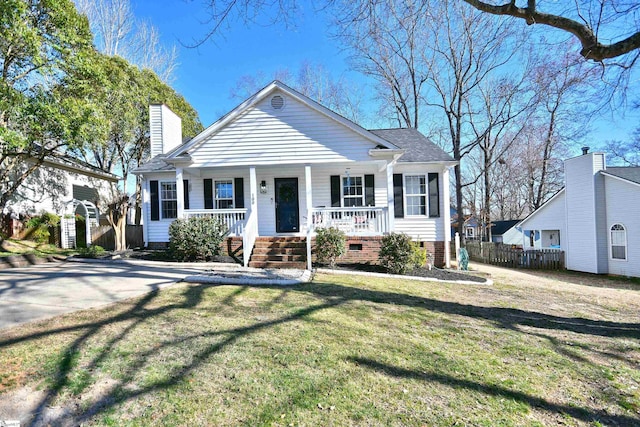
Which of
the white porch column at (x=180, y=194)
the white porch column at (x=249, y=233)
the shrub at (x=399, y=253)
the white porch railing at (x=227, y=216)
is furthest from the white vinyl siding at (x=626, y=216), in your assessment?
the white porch column at (x=180, y=194)

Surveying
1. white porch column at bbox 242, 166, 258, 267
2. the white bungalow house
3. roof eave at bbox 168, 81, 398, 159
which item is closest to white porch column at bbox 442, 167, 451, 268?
the white bungalow house

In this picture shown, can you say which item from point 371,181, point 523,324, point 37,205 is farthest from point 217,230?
point 37,205

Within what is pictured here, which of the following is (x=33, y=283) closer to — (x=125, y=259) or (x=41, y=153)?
(x=125, y=259)

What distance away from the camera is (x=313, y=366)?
3184mm

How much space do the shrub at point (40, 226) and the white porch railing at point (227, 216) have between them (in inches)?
263

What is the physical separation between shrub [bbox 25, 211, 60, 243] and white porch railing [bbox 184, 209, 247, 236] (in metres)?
6.69

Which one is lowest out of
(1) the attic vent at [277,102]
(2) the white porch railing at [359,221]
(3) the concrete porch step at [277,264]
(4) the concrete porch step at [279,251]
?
(3) the concrete porch step at [277,264]

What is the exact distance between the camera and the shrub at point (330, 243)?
358 inches

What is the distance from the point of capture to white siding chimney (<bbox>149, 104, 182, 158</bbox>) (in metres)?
12.9

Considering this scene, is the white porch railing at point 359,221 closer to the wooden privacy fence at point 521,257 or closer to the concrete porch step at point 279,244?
the concrete porch step at point 279,244

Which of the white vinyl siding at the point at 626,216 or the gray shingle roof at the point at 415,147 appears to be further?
the white vinyl siding at the point at 626,216

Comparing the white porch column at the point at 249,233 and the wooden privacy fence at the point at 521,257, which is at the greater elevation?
the white porch column at the point at 249,233

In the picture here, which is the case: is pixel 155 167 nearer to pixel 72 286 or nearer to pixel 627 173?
pixel 72 286

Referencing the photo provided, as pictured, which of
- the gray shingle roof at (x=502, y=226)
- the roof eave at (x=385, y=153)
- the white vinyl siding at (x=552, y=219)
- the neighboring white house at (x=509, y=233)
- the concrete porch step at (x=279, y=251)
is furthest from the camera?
the gray shingle roof at (x=502, y=226)
